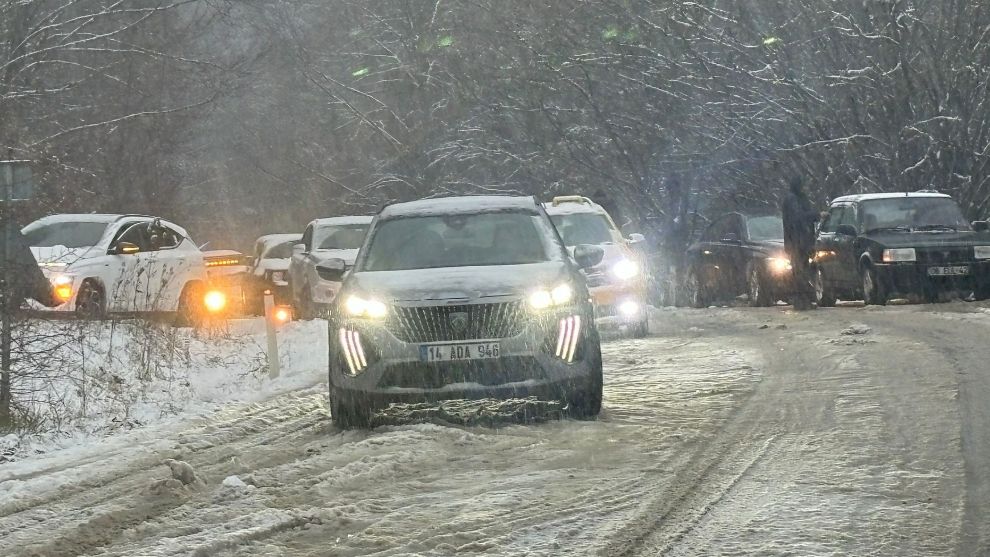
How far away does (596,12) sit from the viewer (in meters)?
34.5

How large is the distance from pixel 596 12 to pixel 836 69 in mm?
6844

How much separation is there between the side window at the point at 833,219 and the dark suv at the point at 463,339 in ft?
45.7

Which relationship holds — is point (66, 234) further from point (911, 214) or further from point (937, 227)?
point (937, 227)

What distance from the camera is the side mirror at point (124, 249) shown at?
18922 mm

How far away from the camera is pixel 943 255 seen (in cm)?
2125

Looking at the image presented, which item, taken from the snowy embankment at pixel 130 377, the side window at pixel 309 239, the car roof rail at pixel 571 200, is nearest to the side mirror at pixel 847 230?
the car roof rail at pixel 571 200

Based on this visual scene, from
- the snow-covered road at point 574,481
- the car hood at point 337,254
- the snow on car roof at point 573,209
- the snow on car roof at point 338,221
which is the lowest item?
the snow-covered road at point 574,481

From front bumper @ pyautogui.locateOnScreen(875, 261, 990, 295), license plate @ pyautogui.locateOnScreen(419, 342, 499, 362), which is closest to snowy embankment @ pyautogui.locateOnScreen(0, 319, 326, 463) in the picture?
license plate @ pyautogui.locateOnScreen(419, 342, 499, 362)

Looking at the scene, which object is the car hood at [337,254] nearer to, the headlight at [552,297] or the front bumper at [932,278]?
the front bumper at [932,278]

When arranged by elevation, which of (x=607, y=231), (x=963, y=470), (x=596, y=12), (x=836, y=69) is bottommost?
(x=963, y=470)

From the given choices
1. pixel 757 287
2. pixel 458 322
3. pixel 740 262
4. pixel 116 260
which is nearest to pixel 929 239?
pixel 757 287

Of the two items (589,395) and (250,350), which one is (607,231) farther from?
(589,395)

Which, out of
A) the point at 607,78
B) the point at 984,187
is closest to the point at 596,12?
the point at 607,78

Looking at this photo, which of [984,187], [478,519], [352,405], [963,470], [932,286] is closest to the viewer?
[478,519]
